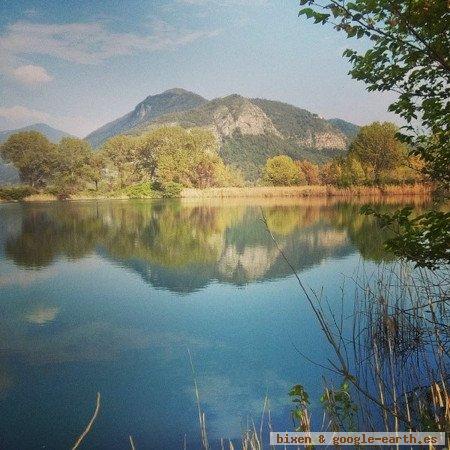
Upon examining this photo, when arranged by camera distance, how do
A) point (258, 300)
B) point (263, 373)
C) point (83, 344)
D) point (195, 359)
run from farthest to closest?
point (258, 300), point (83, 344), point (195, 359), point (263, 373)

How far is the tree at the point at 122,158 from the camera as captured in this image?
322 ft

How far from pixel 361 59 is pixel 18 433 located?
262 inches

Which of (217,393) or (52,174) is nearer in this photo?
(217,393)

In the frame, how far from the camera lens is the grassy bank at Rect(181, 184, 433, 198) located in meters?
58.0

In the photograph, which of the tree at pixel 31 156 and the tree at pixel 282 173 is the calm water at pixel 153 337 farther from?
the tree at pixel 31 156

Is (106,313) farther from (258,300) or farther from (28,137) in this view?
(28,137)

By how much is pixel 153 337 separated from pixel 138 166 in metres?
95.8

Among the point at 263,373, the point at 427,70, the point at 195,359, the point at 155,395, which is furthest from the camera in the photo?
the point at 195,359

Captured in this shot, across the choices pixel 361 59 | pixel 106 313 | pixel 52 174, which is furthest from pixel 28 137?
pixel 361 59

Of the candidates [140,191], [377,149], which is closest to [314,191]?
[377,149]

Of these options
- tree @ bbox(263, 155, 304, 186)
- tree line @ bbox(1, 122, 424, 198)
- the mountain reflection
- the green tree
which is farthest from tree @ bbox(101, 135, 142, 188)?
the mountain reflection

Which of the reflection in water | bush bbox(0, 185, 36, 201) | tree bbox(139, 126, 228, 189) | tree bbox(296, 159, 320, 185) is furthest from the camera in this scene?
tree bbox(296, 159, 320, 185)

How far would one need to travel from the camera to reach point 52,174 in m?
89.2

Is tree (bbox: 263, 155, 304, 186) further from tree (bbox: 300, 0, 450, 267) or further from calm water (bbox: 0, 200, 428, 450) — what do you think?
tree (bbox: 300, 0, 450, 267)
